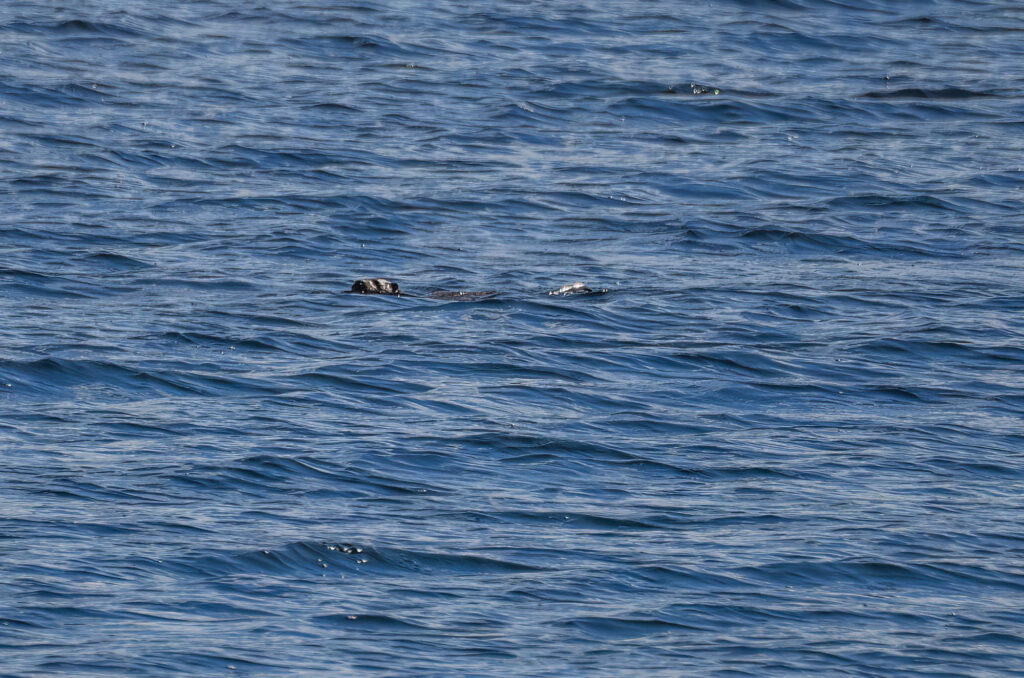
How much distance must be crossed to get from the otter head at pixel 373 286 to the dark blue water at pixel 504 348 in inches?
9.4

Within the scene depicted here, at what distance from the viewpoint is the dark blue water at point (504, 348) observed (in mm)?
10297

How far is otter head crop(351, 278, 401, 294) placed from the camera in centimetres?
1775

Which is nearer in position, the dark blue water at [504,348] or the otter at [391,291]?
the dark blue water at [504,348]

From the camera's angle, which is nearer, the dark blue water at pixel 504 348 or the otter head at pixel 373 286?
the dark blue water at pixel 504 348

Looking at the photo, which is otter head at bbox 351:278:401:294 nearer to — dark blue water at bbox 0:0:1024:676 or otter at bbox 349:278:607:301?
otter at bbox 349:278:607:301

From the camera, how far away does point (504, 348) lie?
16.1 meters

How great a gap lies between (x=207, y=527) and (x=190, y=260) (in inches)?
305

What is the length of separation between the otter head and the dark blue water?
24cm

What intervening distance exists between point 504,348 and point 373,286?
2.08 metres

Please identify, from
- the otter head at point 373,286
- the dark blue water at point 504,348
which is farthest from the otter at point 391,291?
the dark blue water at point 504,348

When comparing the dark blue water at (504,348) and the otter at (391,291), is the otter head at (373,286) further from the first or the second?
the dark blue water at (504,348)

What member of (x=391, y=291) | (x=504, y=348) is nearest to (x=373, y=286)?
(x=391, y=291)

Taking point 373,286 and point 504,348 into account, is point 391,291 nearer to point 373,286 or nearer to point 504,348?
point 373,286

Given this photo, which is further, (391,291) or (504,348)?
(391,291)
